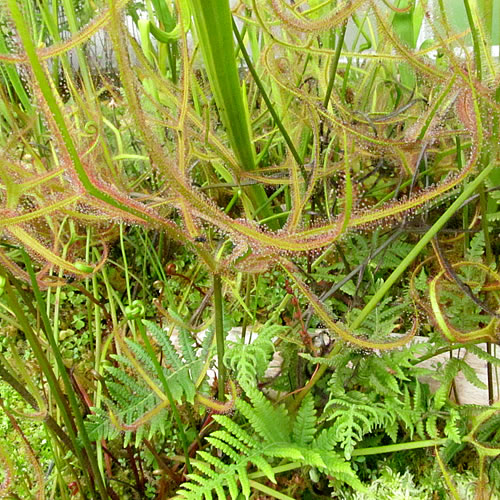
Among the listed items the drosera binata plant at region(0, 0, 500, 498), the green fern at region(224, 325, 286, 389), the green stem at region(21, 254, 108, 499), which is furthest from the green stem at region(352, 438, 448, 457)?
the green stem at region(21, 254, 108, 499)

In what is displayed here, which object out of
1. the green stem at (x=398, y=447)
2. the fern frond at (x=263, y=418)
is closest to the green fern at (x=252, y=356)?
the fern frond at (x=263, y=418)

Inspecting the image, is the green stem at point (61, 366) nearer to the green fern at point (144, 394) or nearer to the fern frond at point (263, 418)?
the green fern at point (144, 394)

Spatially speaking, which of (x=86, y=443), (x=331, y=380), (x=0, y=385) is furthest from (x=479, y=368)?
(x=0, y=385)

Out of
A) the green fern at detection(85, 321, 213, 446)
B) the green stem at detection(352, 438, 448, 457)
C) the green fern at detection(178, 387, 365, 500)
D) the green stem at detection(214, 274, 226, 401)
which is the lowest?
the green stem at detection(352, 438, 448, 457)

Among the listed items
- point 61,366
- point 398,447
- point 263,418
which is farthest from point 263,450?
point 61,366

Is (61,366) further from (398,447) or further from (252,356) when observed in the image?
(398,447)

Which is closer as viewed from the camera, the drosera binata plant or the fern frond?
the drosera binata plant

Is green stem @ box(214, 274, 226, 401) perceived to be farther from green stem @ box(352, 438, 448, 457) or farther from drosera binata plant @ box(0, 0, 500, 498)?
green stem @ box(352, 438, 448, 457)

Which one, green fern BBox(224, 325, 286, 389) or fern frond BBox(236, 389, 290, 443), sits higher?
green fern BBox(224, 325, 286, 389)

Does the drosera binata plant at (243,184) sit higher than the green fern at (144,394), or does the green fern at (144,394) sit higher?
the drosera binata plant at (243,184)

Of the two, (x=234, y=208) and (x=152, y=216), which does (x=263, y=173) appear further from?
(x=152, y=216)
